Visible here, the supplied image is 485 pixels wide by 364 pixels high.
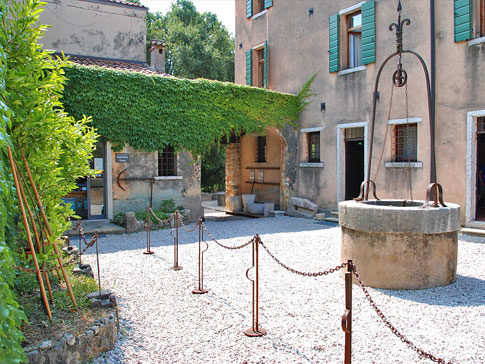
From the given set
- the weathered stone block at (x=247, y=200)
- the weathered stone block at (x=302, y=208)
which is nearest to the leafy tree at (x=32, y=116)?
the weathered stone block at (x=302, y=208)

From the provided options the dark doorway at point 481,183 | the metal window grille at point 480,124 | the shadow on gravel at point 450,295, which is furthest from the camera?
the dark doorway at point 481,183

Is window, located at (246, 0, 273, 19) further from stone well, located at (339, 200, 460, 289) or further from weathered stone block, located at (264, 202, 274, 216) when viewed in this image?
stone well, located at (339, 200, 460, 289)

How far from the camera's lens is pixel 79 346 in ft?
12.3

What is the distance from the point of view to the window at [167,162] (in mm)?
12805

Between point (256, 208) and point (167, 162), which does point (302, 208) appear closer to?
point (256, 208)

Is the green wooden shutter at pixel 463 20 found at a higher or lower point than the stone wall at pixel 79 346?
higher

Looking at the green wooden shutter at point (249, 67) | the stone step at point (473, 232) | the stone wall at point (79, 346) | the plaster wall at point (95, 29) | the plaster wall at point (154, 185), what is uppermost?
the plaster wall at point (95, 29)

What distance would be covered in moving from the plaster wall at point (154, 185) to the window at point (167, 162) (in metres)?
0.24

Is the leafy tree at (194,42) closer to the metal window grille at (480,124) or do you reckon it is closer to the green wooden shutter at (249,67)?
the green wooden shutter at (249,67)

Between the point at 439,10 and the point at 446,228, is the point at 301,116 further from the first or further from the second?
the point at 446,228

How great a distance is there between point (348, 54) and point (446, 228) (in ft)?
27.8

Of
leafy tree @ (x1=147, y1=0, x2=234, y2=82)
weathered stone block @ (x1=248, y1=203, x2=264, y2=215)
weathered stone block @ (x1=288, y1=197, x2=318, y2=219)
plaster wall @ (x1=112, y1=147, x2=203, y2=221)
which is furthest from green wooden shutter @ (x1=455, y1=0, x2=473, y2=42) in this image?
leafy tree @ (x1=147, y1=0, x2=234, y2=82)

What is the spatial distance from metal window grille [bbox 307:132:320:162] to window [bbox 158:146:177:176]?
4.54 metres

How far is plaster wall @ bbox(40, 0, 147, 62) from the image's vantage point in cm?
1455
